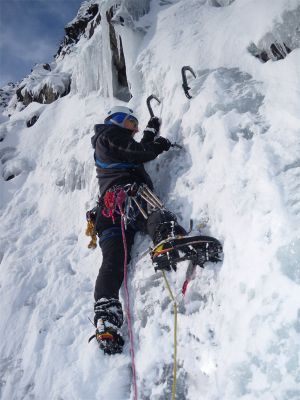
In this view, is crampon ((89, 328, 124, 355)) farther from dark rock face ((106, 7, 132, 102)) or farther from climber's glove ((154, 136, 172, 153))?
dark rock face ((106, 7, 132, 102))

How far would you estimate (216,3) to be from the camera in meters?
6.18

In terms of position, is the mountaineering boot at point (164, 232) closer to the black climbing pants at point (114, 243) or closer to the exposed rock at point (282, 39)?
the black climbing pants at point (114, 243)

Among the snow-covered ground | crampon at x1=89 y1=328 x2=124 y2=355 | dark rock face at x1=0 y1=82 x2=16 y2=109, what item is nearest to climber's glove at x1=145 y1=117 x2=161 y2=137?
the snow-covered ground

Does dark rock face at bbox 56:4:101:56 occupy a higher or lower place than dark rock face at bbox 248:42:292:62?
higher

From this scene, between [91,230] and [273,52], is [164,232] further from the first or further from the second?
[273,52]

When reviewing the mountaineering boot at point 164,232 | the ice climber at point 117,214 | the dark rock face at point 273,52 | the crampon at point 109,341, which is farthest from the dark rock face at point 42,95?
the crampon at point 109,341

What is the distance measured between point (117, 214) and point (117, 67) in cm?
453

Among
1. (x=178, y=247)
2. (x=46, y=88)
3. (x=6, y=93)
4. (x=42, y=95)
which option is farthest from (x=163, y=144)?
(x=6, y=93)

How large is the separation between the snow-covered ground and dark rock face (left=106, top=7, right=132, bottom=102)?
1.58 ft

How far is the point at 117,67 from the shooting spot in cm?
752

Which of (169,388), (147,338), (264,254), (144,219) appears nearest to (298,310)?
(264,254)

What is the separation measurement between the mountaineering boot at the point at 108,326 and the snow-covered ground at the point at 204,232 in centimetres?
11

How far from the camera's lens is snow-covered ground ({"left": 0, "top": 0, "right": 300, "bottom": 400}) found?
236 centimetres

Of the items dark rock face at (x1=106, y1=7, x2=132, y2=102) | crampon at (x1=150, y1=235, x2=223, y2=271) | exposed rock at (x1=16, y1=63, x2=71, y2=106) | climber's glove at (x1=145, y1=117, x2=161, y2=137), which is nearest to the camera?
crampon at (x1=150, y1=235, x2=223, y2=271)
